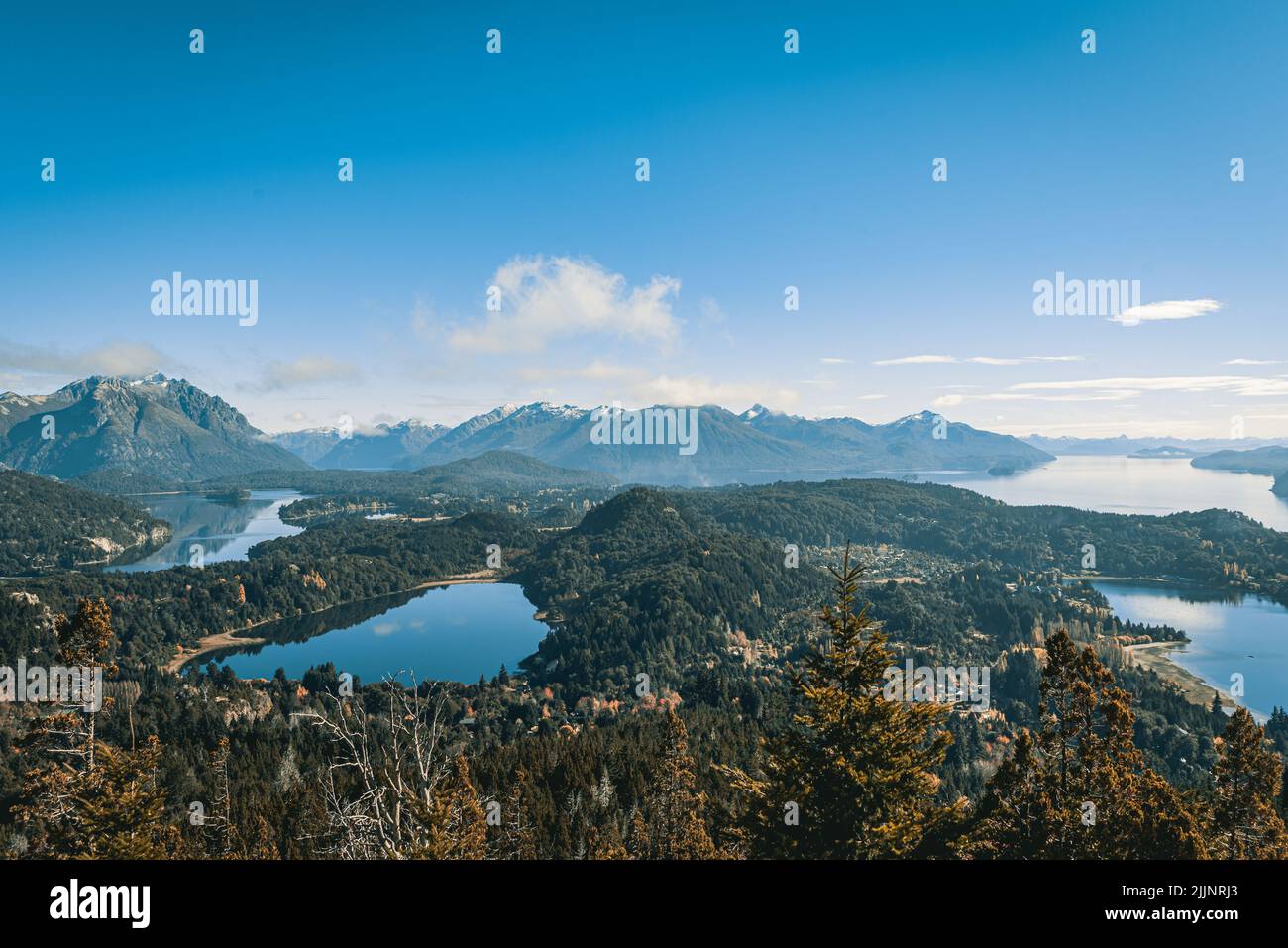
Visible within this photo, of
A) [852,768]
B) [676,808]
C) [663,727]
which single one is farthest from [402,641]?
[852,768]

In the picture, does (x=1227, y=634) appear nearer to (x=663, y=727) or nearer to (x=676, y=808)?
(x=663, y=727)

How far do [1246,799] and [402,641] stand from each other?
153 m

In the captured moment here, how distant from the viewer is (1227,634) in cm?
15062

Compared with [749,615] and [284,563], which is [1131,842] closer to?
[749,615]

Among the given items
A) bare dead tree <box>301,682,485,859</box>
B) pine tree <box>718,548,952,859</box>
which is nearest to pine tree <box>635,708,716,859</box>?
bare dead tree <box>301,682,485,859</box>

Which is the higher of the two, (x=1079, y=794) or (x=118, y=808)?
(x=1079, y=794)

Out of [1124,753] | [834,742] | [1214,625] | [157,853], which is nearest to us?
[834,742]

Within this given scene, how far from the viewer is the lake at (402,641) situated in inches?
5344

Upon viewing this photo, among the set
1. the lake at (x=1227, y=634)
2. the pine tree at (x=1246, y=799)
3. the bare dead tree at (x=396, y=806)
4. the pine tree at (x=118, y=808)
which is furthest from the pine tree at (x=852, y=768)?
the lake at (x=1227, y=634)

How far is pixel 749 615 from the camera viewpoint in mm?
165750

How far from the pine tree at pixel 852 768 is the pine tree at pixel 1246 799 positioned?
14.9 meters

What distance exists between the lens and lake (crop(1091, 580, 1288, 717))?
118125 millimetres


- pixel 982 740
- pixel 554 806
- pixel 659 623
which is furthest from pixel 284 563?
pixel 982 740
